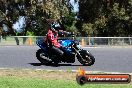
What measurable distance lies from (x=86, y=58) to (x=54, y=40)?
1.40 meters

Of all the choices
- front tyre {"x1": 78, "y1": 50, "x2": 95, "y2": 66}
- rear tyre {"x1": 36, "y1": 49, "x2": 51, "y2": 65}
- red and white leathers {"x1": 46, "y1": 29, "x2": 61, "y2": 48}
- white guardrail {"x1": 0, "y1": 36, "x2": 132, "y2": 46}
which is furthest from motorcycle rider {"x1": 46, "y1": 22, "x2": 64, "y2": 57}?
white guardrail {"x1": 0, "y1": 36, "x2": 132, "y2": 46}

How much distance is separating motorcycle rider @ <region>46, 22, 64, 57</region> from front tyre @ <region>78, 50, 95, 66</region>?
0.76 meters

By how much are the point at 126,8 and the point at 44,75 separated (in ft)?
134

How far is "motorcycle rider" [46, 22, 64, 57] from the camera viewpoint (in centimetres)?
1656

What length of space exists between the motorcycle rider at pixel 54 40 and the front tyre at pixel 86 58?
76 centimetres

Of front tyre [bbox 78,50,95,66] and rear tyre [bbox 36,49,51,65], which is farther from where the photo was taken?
rear tyre [bbox 36,49,51,65]

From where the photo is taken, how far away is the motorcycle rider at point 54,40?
54.3 feet

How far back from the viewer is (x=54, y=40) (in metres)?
16.8

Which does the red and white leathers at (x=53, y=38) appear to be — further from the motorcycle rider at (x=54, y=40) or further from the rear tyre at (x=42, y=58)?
the rear tyre at (x=42, y=58)

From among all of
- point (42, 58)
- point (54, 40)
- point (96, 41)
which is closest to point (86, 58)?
point (54, 40)

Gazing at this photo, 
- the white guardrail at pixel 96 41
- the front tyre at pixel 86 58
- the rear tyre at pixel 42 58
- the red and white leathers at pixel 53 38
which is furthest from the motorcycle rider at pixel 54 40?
the white guardrail at pixel 96 41

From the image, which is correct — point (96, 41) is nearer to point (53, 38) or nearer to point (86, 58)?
point (86, 58)

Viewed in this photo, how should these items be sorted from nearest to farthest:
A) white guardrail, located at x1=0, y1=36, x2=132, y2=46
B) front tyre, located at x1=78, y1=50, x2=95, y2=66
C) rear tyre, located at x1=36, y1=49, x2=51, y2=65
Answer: front tyre, located at x1=78, y1=50, x2=95, y2=66
rear tyre, located at x1=36, y1=49, x2=51, y2=65
white guardrail, located at x1=0, y1=36, x2=132, y2=46

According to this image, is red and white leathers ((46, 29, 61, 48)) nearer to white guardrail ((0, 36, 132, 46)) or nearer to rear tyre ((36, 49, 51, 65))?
rear tyre ((36, 49, 51, 65))
